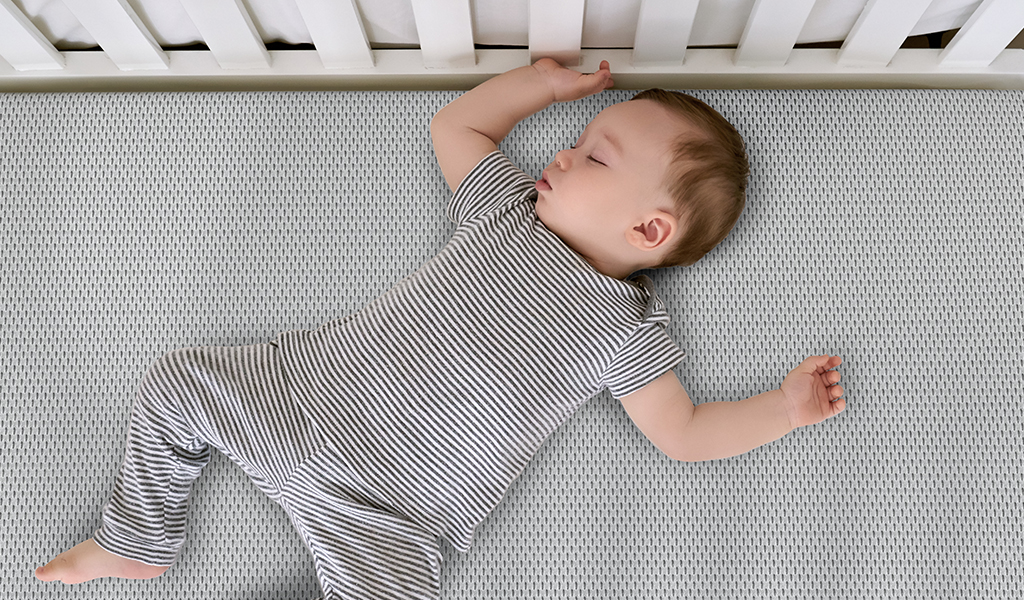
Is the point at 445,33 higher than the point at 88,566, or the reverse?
the point at 445,33

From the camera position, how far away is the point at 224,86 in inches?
43.4

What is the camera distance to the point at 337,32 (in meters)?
0.96

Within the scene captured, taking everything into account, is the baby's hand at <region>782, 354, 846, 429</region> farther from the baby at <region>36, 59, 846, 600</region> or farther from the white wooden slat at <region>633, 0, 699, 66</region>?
the white wooden slat at <region>633, 0, 699, 66</region>

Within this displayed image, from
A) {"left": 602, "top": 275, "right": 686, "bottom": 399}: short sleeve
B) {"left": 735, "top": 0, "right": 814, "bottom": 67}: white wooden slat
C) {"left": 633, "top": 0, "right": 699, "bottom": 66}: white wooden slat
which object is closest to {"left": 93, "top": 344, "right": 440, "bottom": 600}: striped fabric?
{"left": 602, "top": 275, "right": 686, "bottom": 399}: short sleeve

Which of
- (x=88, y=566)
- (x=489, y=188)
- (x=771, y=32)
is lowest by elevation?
(x=88, y=566)

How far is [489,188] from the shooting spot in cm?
99

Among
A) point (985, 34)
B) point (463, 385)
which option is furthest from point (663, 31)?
point (463, 385)

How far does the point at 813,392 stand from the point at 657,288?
0.26 m

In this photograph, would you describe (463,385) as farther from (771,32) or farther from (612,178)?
(771,32)

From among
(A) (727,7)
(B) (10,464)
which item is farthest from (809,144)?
(B) (10,464)

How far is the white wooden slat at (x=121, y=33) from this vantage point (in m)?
0.92

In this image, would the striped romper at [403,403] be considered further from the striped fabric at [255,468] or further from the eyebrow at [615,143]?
the eyebrow at [615,143]

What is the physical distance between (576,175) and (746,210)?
0.29 m

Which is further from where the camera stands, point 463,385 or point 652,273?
point 652,273
